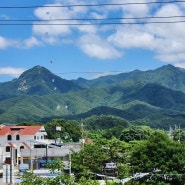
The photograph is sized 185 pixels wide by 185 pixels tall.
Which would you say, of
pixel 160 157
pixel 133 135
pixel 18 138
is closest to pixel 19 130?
pixel 18 138

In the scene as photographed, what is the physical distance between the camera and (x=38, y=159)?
54000 millimetres

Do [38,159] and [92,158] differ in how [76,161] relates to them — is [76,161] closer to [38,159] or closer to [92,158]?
[92,158]

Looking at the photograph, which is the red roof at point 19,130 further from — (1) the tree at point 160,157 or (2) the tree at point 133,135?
(1) the tree at point 160,157

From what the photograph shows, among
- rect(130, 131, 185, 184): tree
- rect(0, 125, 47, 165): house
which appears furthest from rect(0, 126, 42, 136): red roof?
rect(130, 131, 185, 184): tree

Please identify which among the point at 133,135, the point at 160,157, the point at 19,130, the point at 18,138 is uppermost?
the point at 19,130

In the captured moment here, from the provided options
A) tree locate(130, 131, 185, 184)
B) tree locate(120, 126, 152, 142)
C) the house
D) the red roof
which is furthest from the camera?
tree locate(120, 126, 152, 142)

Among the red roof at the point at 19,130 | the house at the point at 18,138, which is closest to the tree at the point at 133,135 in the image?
the house at the point at 18,138

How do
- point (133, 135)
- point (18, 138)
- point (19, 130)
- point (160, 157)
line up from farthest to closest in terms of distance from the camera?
1. point (133, 135)
2. point (19, 130)
3. point (18, 138)
4. point (160, 157)

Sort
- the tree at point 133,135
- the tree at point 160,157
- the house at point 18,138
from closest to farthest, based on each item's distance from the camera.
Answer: the tree at point 160,157, the house at point 18,138, the tree at point 133,135

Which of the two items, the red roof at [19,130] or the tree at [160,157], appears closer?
the tree at [160,157]

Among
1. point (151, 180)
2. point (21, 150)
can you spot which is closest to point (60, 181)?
point (151, 180)

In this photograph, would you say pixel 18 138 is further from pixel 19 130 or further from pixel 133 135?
pixel 133 135

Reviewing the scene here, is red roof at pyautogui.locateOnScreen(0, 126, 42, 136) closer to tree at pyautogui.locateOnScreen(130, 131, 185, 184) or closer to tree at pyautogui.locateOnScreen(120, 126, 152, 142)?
tree at pyautogui.locateOnScreen(120, 126, 152, 142)

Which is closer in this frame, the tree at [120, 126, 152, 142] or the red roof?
the red roof
